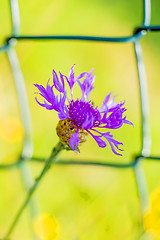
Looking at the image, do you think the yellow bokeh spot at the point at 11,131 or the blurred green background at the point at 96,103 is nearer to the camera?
the blurred green background at the point at 96,103

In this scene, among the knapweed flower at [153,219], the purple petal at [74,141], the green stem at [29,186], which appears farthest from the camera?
the green stem at [29,186]

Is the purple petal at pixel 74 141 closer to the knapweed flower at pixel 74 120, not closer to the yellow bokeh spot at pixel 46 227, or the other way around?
the knapweed flower at pixel 74 120

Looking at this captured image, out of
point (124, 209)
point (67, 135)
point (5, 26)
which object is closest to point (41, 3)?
point (5, 26)

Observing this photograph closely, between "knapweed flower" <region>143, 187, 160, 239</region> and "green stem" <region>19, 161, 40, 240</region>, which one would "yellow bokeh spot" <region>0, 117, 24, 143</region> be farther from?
"knapweed flower" <region>143, 187, 160, 239</region>

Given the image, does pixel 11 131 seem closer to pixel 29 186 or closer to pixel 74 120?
pixel 29 186

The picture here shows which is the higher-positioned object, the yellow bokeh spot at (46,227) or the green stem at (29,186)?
the green stem at (29,186)

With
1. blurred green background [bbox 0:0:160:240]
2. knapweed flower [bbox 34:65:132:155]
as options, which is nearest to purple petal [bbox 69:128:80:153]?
knapweed flower [bbox 34:65:132:155]

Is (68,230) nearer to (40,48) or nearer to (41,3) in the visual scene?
(40,48)

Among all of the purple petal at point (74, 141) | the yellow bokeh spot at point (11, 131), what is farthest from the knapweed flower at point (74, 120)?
the yellow bokeh spot at point (11, 131)
